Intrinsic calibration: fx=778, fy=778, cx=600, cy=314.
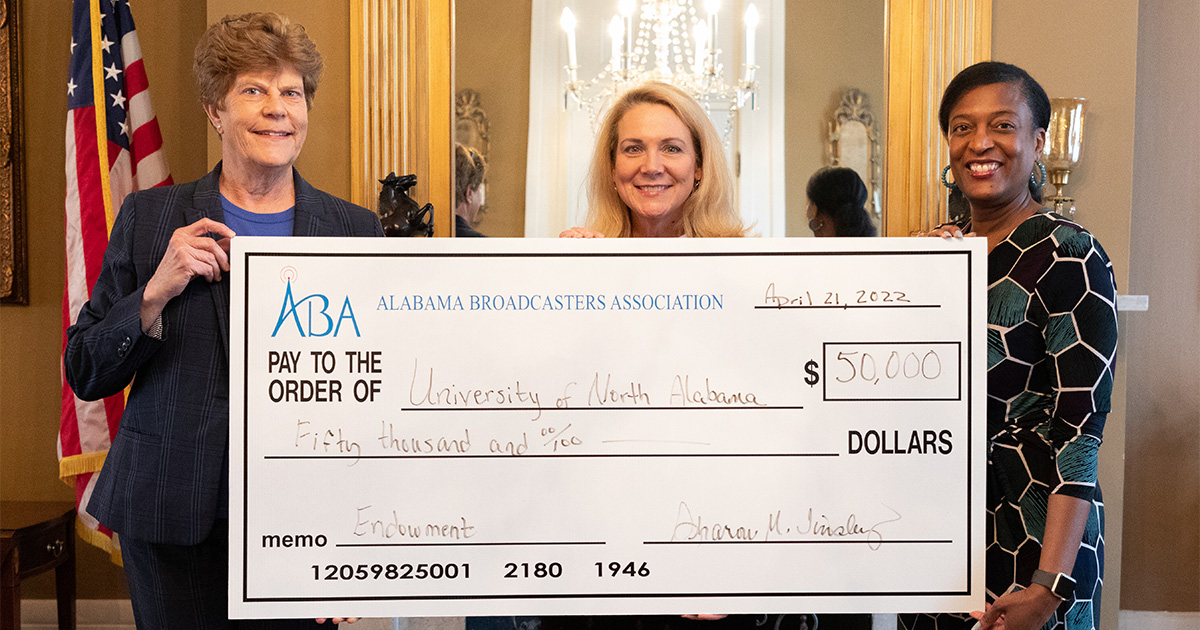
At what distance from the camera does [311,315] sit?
4.58ft

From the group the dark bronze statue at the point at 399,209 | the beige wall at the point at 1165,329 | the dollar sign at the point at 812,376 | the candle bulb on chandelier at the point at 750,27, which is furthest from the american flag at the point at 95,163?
the beige wall at the point at 1165,329

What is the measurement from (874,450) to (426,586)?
0.85 m

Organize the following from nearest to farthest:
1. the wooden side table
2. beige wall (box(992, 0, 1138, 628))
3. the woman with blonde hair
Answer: the woman with blonde hair
the wooden side table
beige wall (box(992, 0, 1138, 628))

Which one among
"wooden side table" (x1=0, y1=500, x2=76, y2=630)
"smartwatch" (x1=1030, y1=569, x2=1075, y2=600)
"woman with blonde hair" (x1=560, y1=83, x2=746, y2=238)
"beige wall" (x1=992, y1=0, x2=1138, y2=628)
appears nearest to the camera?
"smartwatch" (x1=1030, y1=569, x2=1075, y2=600)

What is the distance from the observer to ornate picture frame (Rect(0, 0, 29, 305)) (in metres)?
2.88

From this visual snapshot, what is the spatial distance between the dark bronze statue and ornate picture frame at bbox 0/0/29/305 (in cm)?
156

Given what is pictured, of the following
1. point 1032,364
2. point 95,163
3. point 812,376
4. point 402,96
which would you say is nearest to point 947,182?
point 1032,364

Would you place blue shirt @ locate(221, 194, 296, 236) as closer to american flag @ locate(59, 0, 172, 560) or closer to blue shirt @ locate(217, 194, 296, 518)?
blue shirt @ locate(217, 194, 296, 518)

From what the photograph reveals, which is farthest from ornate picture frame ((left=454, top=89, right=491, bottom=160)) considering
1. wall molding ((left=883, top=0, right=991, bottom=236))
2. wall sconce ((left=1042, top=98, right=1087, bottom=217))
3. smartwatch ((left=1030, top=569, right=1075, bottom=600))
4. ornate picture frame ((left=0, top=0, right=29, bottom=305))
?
smartwatch ((left=1030, top=569, right=1075, bottom=600))

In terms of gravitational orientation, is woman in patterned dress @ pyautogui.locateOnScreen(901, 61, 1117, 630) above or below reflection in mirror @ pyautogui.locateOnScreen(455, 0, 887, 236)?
below

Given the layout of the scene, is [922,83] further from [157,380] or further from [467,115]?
[157,380]

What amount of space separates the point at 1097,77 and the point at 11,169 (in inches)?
152

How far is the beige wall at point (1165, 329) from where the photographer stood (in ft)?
9.57

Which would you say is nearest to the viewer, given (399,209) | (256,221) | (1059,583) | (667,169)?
(1059,583)
